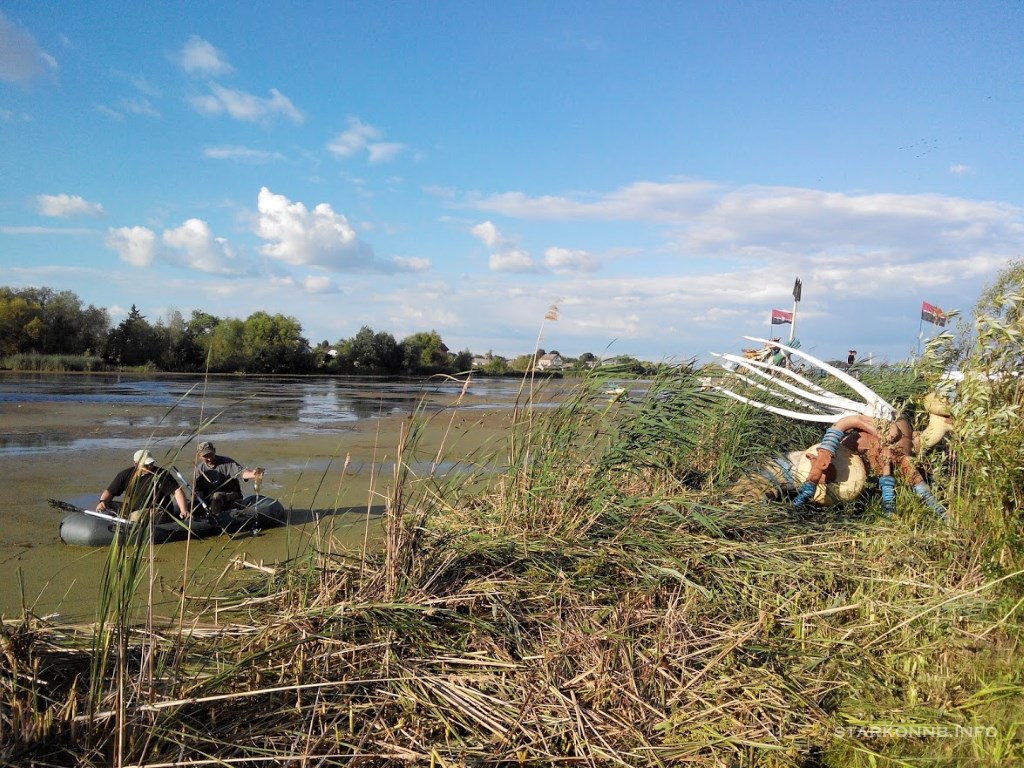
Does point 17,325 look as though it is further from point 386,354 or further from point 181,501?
point 181,501

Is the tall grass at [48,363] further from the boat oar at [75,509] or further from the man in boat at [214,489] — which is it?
the man in boat at [214,489]

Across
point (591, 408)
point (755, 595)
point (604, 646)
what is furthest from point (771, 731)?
point (591, 408)

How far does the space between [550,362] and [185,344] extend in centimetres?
4577

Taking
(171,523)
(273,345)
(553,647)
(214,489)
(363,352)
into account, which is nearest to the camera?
(553,647)

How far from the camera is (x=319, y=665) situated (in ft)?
10.5

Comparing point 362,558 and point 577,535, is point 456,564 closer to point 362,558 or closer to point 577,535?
point 362,558

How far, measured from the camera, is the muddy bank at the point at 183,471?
459cm

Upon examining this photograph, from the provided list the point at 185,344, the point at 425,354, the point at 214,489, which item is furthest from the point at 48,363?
the point at 214,489

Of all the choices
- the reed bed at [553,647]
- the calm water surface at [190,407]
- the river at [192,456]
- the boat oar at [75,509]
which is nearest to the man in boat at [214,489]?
the river at [192,456]

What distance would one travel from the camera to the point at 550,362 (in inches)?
215

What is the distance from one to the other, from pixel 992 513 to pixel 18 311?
155 feet

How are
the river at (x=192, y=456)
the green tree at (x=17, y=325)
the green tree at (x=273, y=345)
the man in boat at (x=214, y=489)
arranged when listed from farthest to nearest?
the green tree at (x=273, y=345) → the green tree at (x=17, y=325) → the man in boat at (x=214, y=489) → the river at (x=192, y=456)

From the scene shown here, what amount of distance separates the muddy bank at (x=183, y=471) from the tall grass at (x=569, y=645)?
0.36m

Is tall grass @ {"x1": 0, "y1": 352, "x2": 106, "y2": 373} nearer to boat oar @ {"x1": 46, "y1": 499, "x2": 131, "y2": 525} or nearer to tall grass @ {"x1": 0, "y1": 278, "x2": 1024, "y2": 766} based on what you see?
boat oar @ {"x1": 46, "y1": 499, "x2": 131, "y2": 525}
